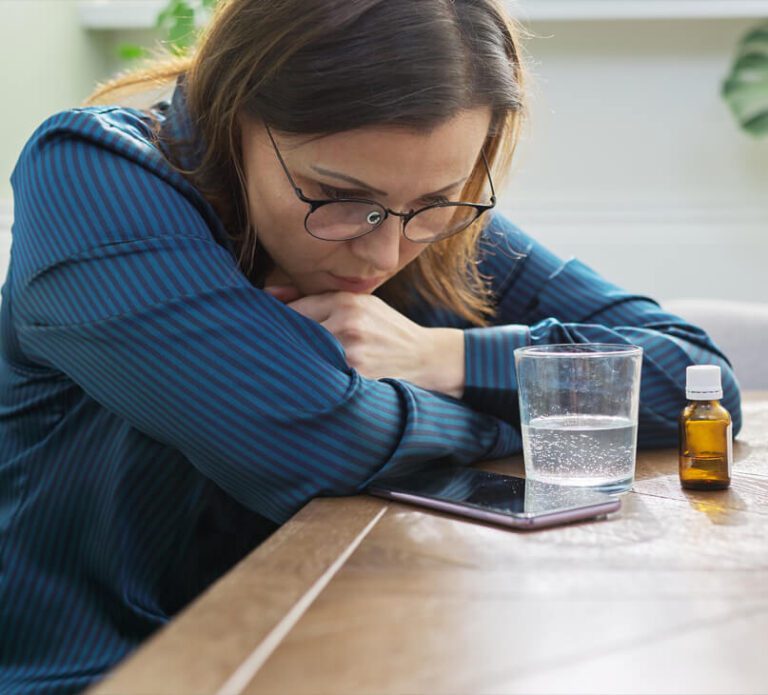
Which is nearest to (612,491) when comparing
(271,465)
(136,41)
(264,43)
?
(271,465)

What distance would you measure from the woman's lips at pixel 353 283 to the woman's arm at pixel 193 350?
20cm

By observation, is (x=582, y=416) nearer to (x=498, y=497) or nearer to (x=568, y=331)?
(x=498, y=497)

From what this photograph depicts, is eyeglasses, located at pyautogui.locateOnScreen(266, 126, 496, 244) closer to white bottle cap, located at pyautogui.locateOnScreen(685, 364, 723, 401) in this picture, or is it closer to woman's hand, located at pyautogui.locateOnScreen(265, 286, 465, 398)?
woman's hand, located at pyautogui.locateOnScreen(265, 286, 465, 398)

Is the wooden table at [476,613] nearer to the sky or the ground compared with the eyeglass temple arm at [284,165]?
nearer to the ground

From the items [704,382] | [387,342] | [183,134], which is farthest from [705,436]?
[183,134]

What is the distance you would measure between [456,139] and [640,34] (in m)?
1.93

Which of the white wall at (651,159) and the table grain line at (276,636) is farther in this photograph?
the white wall at (651,159)

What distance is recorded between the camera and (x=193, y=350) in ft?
2.97

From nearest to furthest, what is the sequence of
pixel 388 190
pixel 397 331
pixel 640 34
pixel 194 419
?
pixel 194 419
pixel 388 190
pixel 397 331
pixel 640 34

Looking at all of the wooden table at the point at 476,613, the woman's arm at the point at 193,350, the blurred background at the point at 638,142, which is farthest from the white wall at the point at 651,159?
the wooden table at the point at 476,613

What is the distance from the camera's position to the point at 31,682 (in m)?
0.97

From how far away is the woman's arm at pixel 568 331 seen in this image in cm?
115

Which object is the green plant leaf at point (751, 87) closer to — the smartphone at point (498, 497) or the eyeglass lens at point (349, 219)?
the eyeglass lens at point (349, 219)

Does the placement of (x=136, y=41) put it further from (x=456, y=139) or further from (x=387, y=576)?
(x=387, y=576)
